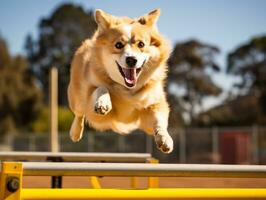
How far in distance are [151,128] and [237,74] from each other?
24298 mm

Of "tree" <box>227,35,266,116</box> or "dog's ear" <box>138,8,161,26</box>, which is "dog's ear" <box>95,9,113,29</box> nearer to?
"dog's ear" <box>138,8,161,26</box>

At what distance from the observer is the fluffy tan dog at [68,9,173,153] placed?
12.1 feet

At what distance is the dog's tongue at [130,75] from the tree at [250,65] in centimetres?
2305

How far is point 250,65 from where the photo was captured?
27047mm

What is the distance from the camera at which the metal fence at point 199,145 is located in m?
18.2

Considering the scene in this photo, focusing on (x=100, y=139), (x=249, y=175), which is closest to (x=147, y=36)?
(x=249, y=175)

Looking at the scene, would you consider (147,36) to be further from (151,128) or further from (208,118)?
(208,118)

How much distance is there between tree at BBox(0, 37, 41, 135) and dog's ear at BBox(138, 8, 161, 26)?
27.0 meters

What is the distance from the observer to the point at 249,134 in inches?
721

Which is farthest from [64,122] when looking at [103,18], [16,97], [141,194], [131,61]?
[141,194]

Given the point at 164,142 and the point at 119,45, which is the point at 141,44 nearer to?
the point at 119,45

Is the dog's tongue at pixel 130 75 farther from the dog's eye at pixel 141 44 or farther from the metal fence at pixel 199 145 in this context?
the metal fence at pixel 199 145

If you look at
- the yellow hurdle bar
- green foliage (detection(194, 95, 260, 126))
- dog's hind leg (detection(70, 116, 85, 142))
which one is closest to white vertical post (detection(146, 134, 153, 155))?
green foliage (detection(194, 95, 260, 126))

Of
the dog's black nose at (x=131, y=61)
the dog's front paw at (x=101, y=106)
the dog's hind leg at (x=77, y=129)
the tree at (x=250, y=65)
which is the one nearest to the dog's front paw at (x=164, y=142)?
the dog's front paw at (x=101, y=106)
